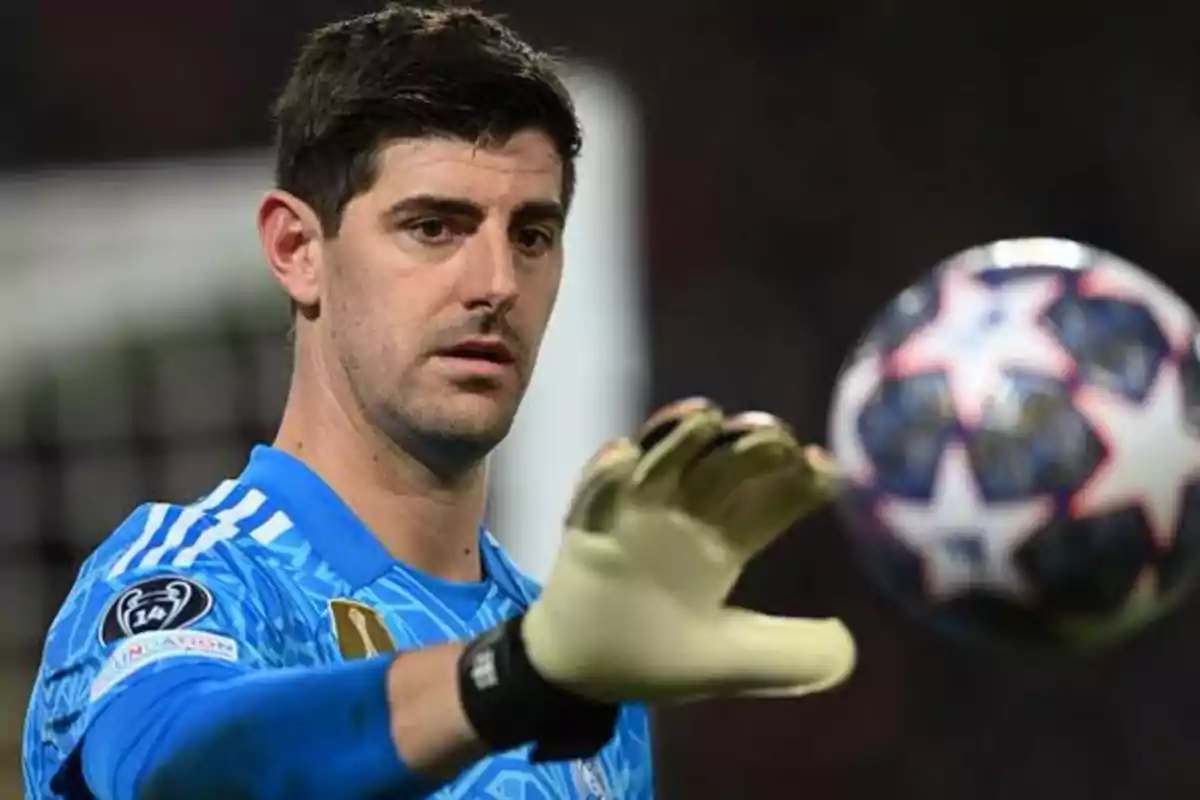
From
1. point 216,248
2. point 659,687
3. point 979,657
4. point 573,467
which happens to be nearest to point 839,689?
point 979,657

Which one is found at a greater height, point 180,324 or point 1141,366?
point 1141,366

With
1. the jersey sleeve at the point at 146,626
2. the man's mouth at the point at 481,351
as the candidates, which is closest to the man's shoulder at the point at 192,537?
the jersey sleeve at the point at 146,626

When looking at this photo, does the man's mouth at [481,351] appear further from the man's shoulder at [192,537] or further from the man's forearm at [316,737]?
the man's forearm at [316,737]

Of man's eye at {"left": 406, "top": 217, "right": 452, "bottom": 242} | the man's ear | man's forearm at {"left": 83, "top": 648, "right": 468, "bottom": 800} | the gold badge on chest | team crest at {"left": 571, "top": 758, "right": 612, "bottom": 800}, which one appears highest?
man's eye at {"left": 406, "top": 217, "right": 452, "bottom": 242}

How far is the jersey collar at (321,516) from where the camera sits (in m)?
2.76

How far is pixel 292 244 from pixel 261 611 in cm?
57

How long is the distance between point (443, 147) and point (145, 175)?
3915 millimetres

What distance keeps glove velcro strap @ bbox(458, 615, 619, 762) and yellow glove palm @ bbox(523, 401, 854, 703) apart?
0.02 m

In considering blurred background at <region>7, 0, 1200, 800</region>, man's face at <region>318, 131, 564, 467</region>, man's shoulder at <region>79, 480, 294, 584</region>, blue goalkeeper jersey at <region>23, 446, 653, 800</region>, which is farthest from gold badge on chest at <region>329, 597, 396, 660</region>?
blurred background at <region>7, 0, 1200, 800</region>

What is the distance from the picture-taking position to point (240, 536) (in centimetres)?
269

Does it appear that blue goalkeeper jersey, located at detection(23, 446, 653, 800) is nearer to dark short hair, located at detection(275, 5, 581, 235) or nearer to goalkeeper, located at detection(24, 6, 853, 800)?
goalkeeper, located at detection(24, 6, 853, 800)

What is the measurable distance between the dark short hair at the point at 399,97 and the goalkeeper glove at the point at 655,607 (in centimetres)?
81

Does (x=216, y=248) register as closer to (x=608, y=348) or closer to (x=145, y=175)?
(x=145, y=175)

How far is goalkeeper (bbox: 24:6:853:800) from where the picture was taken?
2.09m
